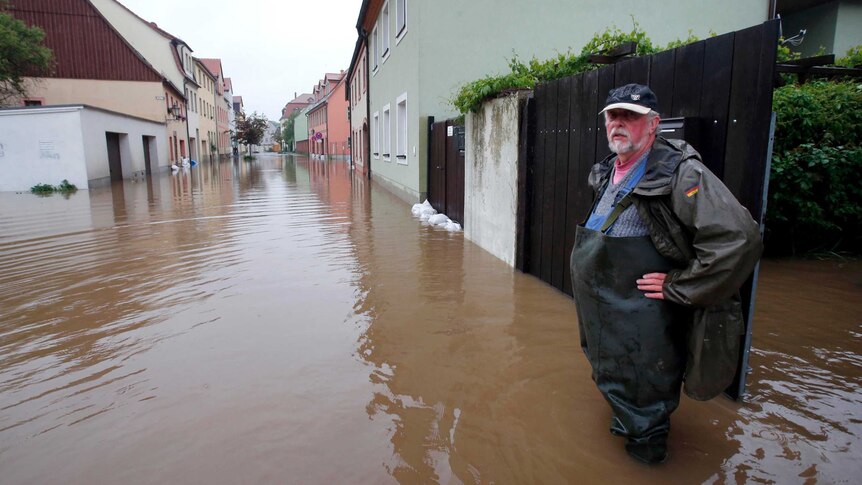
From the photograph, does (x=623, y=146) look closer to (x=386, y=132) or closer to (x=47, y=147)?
(x=386, y=132)

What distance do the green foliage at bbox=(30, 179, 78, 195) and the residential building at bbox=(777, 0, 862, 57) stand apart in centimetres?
2149

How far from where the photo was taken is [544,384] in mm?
3416

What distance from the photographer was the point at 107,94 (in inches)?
1150

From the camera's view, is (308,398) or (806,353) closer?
(308,398)

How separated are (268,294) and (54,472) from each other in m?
2.90

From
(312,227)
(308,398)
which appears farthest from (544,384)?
(312,227)

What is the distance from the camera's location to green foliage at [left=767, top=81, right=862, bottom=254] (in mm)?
6035

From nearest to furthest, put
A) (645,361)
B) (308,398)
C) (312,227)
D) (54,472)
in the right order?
(645,361)
(54,472)
(308,398)
(312,227)

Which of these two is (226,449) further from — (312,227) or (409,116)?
(409,116)

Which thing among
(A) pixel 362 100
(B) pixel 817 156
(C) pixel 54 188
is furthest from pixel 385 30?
(B) pixel 817 156

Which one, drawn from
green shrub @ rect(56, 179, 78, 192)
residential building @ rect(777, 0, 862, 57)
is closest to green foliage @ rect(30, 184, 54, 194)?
green shrub @ rect(56, 179, 78, 192)

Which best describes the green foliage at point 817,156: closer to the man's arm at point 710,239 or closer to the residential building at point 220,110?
the man's arm at point 710,239

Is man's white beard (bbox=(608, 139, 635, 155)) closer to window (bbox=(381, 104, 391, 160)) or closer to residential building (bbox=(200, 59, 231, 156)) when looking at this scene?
window (bbox=(381, 104, 391, 160))

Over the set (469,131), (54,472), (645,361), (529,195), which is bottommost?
(54,472)
